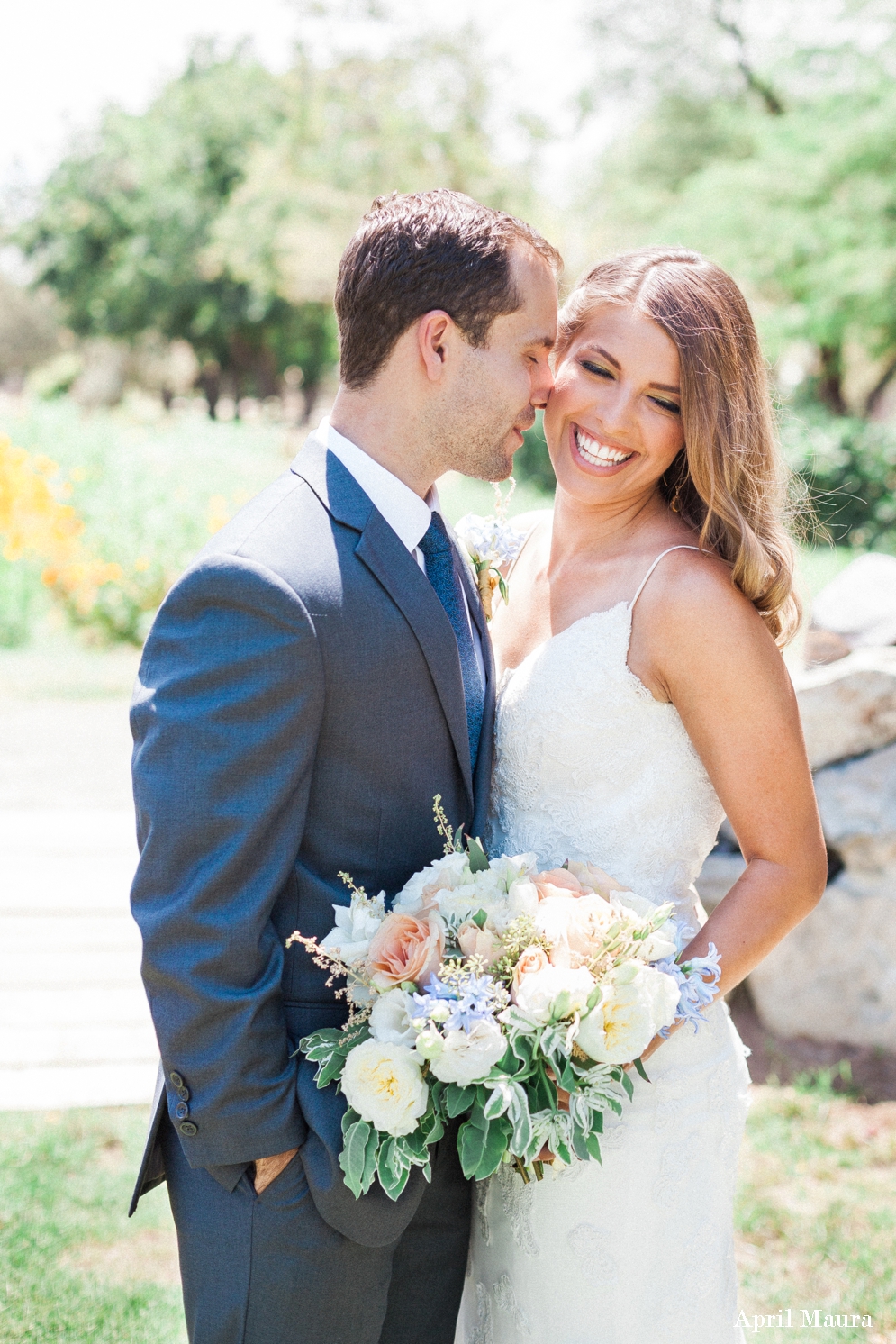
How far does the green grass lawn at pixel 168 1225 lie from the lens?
132 inches

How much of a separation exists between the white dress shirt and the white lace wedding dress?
495 millimetres

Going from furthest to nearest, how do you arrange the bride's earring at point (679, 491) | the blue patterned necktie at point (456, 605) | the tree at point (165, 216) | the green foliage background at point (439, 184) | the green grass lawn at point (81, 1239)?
the tree at point (165, 216)
the green foliage background at point (439, 184)
the green grass lawn at point (81, 1239)
the bride's earring at point (679, 491)
the blue patterned necktie at point (456, 605)

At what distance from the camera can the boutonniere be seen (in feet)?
9.13

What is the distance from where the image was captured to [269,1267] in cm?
200

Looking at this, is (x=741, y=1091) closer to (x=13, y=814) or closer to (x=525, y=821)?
(x=525, y=821)

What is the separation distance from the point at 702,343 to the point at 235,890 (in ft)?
5.01

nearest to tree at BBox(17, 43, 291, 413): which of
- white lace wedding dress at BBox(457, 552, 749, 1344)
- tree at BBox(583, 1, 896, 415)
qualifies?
tree at BBox(583, 1, 896, 415)

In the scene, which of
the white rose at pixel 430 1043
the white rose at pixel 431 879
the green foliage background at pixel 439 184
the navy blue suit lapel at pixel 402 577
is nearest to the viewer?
the white rose at pixel 430 1043

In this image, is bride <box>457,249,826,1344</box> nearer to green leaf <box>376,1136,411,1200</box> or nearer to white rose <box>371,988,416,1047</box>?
green leaf <box>376,1136,411,1200</box>

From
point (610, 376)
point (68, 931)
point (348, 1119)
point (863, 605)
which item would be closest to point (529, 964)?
point (348, 1119)

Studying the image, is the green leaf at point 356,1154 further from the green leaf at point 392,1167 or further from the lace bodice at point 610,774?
the lace bodice at point 610,774

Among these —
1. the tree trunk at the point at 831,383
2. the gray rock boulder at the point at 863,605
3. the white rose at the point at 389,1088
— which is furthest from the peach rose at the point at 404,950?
the tree trunk at the point at 831,383

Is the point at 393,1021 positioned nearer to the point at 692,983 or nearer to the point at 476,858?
the point at 476,858

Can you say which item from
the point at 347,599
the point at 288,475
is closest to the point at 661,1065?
the point at 347,599
